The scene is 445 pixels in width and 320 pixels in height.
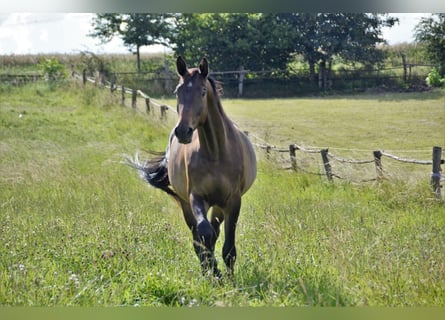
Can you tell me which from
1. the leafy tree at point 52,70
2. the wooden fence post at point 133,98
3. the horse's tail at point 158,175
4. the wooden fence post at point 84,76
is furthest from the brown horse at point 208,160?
the wooden fence post at point 84,76

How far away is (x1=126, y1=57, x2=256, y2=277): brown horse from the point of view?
338cm

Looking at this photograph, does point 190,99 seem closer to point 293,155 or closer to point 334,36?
point 334,36

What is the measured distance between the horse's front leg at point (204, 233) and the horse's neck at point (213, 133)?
283mm

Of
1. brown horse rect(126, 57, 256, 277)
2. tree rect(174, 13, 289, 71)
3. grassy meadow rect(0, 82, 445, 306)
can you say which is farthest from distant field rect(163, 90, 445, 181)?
brown horse rect(126, 57, 256, 277)

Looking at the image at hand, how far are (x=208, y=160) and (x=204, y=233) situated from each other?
0.44m

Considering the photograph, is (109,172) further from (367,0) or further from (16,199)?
(367,0)

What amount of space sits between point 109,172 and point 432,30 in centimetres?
305

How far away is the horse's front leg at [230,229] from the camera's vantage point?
371cm

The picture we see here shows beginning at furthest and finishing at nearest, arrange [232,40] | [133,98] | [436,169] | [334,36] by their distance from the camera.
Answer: [133,98] < [436,169] < [232,40] < [334,36]

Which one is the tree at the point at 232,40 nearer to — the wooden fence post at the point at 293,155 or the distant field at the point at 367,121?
the distant field at the point at 367,121

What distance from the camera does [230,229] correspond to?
3.75m

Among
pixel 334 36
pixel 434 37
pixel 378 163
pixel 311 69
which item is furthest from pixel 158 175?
pixel 434 37

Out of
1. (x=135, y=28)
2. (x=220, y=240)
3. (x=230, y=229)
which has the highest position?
(x=135, y=28)

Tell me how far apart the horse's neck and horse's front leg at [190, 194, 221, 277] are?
0.93 feet
